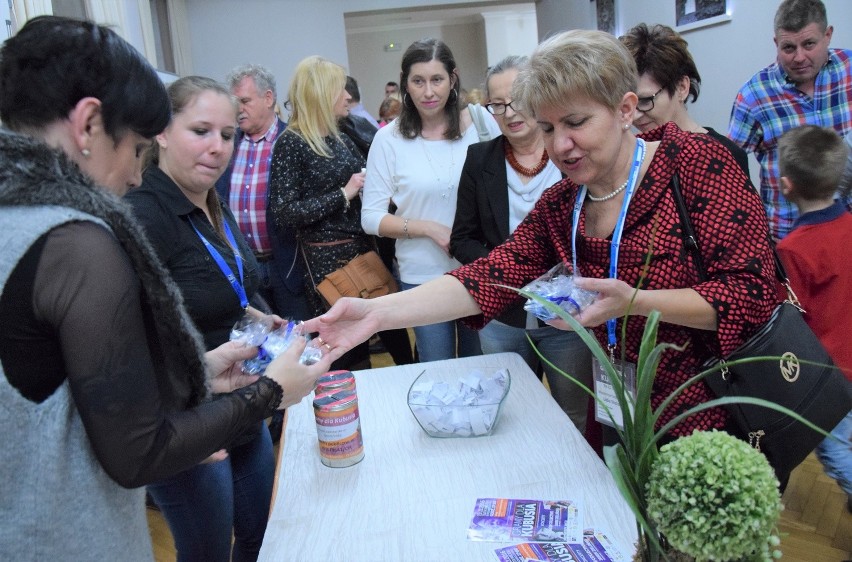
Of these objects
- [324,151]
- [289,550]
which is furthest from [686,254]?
[324,151]

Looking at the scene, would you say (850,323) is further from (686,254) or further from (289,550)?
(289,550)

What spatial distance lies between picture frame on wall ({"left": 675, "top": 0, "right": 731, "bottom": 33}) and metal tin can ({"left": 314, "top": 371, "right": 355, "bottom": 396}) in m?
4.40

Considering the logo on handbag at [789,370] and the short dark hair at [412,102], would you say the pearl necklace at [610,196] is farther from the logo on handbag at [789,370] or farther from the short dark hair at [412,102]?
the short dark hair at [412,102]

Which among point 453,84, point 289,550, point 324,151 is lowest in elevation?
point 289,550

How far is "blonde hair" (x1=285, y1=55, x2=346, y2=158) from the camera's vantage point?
3.05 m

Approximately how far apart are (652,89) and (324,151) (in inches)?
58.1

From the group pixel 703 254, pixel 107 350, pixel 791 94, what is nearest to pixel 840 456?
pixel 703 254

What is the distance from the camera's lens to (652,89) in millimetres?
2248

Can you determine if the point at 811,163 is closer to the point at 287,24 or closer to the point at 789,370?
the point at 789,370

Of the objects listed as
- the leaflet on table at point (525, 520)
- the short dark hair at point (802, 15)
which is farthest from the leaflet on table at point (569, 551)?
the short dark hair at point (802, 15)

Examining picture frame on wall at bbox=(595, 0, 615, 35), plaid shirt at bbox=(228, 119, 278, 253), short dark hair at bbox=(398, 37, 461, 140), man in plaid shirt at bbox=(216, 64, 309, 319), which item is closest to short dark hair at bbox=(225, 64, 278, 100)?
man in plaid shirt at bbox=(216, 64, 309, 319)

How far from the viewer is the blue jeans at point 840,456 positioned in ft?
6.72

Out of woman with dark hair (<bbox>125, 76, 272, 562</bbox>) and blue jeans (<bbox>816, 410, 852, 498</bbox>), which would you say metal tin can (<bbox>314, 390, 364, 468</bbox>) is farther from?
blue jeans (<bbox>816, 410, 852, 498</bbox>)

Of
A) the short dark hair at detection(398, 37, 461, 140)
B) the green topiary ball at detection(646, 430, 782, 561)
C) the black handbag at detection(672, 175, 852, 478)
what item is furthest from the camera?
the short dark hair at detection(398, 37, 461, 140)
